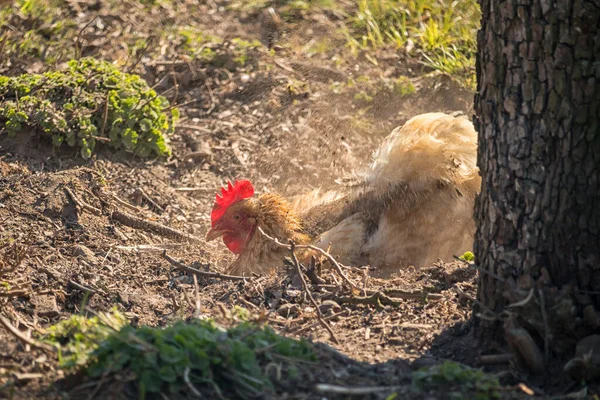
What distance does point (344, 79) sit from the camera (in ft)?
23.5

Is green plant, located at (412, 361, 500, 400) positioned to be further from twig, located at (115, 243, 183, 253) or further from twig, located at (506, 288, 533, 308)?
twig, located at (115, 243, 183, 253)

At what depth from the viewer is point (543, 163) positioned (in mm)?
2900

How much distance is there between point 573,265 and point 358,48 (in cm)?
494

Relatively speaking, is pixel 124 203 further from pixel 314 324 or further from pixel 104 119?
pixel 314 324

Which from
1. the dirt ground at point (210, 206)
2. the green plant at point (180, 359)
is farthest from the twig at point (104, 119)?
the green plant at point (180, 359)

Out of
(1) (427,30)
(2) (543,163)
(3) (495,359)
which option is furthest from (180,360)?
(1) (427,30)

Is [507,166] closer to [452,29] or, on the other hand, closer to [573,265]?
[573,265]

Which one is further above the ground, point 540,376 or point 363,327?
point 540,376

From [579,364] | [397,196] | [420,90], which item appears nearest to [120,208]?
[397,196]

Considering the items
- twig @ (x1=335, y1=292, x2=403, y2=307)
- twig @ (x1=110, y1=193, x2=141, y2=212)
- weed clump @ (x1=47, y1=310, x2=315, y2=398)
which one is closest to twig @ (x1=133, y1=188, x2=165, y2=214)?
twig @ (x1=110, y1=193, x2=141, y2=212)

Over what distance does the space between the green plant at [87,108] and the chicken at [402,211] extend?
1241 mm

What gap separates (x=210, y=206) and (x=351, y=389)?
3692 millimetres

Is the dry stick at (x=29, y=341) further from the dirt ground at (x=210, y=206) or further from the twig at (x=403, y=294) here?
the twig at (x=403, y=294)

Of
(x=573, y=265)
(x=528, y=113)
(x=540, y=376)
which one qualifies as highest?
(x=528, y=113)
